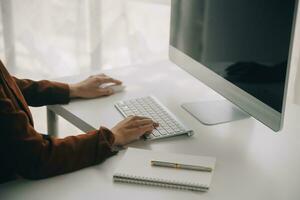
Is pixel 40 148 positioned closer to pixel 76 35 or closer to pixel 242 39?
pixel 242 39

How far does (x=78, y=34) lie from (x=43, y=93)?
2.99 feet

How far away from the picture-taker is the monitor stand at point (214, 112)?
1.48m

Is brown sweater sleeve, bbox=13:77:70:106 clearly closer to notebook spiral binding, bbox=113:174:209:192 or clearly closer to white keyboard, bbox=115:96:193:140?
white keyboard, bbox=115:96:193:140

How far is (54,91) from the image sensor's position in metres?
1.57

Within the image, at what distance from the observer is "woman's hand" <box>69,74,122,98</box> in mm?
1593

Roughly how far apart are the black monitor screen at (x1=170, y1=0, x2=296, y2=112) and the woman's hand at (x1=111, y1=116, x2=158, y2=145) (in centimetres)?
27

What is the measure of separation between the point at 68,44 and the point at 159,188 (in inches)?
58.1

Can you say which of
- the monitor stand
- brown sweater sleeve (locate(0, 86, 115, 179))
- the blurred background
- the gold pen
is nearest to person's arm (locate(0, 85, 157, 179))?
brown sweater sleeve (locate(0, 86, 115, 179))

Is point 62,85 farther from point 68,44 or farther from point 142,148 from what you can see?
point 68,44

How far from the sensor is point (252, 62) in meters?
1.29

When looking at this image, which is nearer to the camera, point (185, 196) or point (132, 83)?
point (185, 196)

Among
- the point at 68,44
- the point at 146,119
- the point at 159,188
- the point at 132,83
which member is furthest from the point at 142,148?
the point at 68,44

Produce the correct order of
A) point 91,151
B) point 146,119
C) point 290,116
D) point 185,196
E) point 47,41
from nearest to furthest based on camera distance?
point 185,196 < point 91,151 < point 146,119 < point 290,116 < point 47,41

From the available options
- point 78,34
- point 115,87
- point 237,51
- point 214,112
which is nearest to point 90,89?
point 115,87
